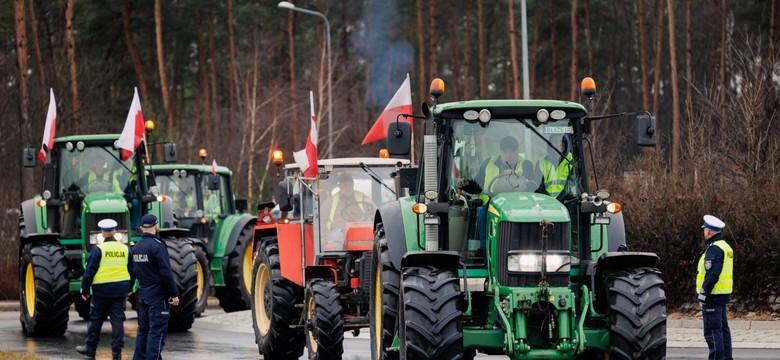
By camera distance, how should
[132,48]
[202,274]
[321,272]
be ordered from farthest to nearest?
[132,48] < [202,274] < [321,272]

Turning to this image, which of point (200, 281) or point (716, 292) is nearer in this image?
point (716, 292)

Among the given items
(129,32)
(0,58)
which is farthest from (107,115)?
(0,58)

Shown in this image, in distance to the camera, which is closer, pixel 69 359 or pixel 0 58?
pixel 69 359

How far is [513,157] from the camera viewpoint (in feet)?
42.4

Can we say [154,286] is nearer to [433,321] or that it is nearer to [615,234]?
[433,321]

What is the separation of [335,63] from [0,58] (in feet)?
63.7

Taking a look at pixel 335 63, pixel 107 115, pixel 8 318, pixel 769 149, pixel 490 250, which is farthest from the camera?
pixel 335 63

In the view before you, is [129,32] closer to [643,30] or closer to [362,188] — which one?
[643,30]

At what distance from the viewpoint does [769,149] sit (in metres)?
23.9

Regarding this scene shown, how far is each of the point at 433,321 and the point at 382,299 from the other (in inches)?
59.4

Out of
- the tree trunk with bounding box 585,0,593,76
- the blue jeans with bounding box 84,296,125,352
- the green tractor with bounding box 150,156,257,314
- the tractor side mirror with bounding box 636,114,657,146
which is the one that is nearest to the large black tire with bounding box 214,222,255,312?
the green tractor with bounding box 150,156,257,314

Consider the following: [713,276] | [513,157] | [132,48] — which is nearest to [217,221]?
[713,276]

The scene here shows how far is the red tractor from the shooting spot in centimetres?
1644

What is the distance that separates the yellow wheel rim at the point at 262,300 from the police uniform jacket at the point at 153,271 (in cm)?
277
